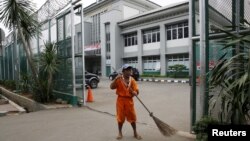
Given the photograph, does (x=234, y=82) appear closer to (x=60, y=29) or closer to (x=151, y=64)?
(x=60, y=29)

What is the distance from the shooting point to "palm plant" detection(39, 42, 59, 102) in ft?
34.6

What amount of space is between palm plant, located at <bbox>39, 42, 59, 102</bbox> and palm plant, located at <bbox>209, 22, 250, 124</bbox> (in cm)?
727

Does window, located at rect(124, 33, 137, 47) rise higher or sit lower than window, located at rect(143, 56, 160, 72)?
higher

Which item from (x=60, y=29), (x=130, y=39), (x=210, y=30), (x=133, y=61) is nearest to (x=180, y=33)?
(x=130, y=39)

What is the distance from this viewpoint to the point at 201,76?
5.10m

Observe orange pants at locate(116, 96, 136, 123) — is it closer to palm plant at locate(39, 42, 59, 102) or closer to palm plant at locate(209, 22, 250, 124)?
palm plant at locate(209, 22, 250, 124)

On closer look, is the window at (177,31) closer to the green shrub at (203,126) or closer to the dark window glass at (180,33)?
the dark window glass at (180,33)

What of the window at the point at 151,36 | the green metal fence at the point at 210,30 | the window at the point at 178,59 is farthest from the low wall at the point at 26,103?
the window at the point at 151,36

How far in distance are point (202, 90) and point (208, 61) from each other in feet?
1.83

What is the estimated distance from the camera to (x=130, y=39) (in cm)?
3959

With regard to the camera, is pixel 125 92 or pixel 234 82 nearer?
pixel 234 82

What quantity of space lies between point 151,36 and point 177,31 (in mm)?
4579

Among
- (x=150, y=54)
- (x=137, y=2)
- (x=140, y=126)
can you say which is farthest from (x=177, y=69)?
(x=140, y=126)

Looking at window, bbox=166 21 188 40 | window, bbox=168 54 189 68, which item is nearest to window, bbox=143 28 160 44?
window, bbox=166 21 188 40
